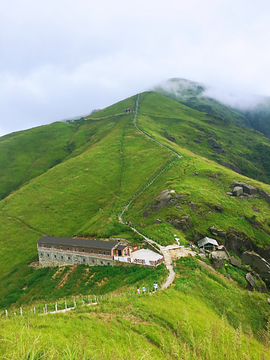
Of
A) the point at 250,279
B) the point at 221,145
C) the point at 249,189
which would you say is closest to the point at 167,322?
the point at 250,279

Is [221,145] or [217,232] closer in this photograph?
[217,232]

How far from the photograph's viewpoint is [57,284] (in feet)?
165

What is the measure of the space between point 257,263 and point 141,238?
2820 centimetres

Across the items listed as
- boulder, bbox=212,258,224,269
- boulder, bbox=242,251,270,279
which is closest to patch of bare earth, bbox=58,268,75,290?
boulder, bbox=212,258,224,269

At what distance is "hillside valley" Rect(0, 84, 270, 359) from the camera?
47.8 feet

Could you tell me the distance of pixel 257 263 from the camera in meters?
50.2

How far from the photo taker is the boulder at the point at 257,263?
48.2m

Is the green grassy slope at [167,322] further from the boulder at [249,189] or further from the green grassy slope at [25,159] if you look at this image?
the green grassy slope at [25,159]

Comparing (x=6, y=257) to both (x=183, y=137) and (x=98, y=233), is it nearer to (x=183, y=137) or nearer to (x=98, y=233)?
(x=98, y=233)

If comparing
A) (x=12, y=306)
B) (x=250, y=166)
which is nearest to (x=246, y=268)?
(x=12, y=306)

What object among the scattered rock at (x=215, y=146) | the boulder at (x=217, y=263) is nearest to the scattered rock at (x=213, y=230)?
the boulder at (x=217, y=263)

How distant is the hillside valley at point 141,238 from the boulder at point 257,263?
1728 mm

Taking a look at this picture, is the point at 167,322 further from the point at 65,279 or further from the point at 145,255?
the point at 65,279

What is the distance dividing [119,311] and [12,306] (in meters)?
43.4
